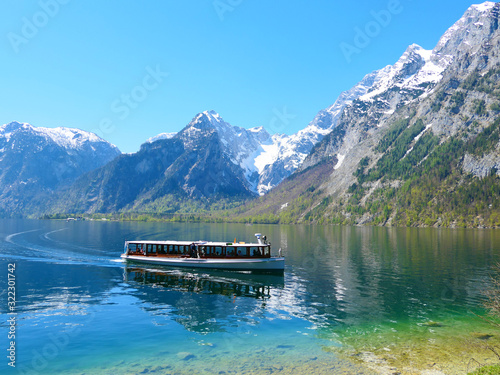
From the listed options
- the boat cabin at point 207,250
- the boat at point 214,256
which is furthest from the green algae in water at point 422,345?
the boat cabin at point 207,250

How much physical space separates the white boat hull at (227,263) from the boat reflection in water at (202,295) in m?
1.90

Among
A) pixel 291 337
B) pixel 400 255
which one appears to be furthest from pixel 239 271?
pixel 400 255

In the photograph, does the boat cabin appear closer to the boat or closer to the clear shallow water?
the boat

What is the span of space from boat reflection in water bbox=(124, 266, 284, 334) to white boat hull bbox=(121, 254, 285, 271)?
1898 mm

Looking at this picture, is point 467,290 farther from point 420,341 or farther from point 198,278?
point 198,278

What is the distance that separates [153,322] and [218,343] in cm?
1087

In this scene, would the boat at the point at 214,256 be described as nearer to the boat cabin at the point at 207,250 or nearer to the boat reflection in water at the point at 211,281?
the boat cabin at the point at 207,250

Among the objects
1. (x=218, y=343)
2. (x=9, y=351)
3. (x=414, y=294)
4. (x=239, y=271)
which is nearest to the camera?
(x=9, y=351)

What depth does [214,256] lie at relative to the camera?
3086 inches

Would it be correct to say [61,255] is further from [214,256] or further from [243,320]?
[243,320]

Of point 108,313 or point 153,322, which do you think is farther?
point 108,313

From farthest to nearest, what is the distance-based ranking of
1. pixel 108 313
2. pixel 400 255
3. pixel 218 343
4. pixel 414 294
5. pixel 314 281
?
pixel 400 255 → pixel 314 281 → pixel 414 294 → pixel 108 313 → pixel 218 343

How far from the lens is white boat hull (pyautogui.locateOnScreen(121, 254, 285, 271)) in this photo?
72.9m

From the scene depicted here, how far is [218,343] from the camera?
34.2 m
